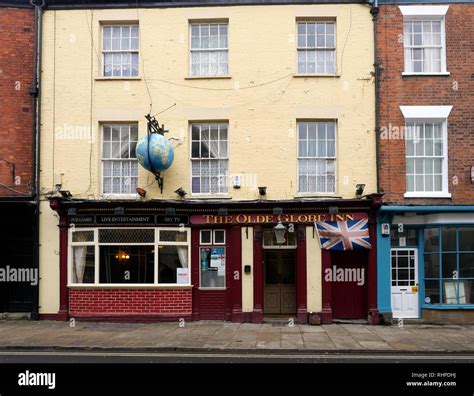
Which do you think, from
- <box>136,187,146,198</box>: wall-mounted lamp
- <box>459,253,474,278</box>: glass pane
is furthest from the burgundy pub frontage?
<box>459,253,474,278</box>: glass pane

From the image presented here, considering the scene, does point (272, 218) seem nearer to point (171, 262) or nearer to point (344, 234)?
point (344, 234)

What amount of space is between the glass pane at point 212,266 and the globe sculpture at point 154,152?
305 cm

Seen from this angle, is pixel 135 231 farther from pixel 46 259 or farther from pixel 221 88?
pixel 221 88

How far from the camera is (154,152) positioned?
14.4 m

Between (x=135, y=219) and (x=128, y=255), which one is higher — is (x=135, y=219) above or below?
above

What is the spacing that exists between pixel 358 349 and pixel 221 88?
891cm

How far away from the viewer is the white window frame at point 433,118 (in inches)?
598

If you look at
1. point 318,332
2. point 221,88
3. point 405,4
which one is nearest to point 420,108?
point 405,4

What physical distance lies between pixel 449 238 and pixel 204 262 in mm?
7611

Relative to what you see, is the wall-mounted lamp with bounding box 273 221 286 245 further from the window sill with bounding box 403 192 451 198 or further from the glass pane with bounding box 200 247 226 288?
the window sill with bounding box 403 192 451 198

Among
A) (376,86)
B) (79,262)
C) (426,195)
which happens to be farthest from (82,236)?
(426,195)

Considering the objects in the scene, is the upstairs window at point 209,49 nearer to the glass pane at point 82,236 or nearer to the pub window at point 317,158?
the pub window at point 317,158

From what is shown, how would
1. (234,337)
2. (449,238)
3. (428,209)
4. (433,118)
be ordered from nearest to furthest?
(234,337) < (428,209) < (449,238) < (433,118)

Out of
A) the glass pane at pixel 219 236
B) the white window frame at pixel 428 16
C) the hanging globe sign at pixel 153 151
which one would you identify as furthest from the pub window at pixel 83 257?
the white window frame at pixel 428 16
